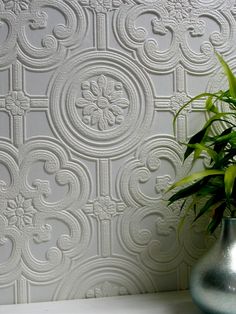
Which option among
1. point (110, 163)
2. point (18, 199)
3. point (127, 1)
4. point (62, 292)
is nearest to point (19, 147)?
point (18, 199)

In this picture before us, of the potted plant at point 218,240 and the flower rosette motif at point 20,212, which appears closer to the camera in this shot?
the potted plant at point 218,240

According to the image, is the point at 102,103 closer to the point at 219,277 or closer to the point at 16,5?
the point at 16,5

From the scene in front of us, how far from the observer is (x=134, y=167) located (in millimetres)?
935

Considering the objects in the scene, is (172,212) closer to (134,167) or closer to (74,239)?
(134,167)

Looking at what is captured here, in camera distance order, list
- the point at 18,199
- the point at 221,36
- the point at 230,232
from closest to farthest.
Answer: the point at 230,232 < the point at 18,199 < the point at 221,36

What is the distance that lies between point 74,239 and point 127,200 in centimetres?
17

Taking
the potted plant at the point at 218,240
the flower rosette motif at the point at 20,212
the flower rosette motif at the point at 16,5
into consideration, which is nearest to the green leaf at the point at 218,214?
the potted plant at the point at 218,240

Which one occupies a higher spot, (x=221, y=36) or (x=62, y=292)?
(x=221, y=36)

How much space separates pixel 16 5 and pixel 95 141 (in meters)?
0.40

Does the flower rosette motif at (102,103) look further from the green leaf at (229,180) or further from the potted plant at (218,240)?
the green leaf at (229,180)

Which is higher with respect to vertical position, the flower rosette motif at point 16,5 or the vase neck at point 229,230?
the flower rosette motif at point 16,5

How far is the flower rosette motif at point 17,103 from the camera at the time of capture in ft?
2.91

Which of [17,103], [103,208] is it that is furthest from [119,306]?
[17,103]

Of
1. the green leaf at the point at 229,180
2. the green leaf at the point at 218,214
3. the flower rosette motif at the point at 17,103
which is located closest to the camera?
the green leaf at the point at 229,180
